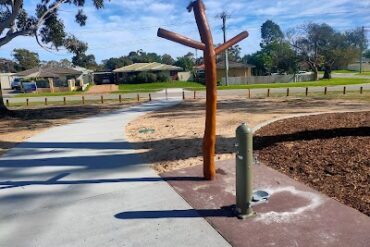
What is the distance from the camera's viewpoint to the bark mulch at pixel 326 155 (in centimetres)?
473

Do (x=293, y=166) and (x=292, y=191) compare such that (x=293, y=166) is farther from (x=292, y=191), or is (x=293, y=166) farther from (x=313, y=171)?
(x=292, y=191)

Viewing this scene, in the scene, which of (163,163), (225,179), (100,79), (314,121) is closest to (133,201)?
(225,179)

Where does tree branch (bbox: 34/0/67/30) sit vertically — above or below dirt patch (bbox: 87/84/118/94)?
above

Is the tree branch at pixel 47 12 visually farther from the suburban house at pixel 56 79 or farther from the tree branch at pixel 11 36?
the suburban house at pixel 56 79

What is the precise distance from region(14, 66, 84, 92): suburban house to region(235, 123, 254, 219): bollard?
43.0 metres

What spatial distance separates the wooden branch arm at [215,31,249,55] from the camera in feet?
17.9

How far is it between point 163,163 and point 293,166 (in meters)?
2.34

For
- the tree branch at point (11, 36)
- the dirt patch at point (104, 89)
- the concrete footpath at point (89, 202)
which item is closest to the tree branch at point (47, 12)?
the tree branch at point (11, 36)

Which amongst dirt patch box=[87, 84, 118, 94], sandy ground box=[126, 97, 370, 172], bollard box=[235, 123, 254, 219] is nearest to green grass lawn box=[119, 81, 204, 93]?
dirt patch box=[87, 84, 118, 94]

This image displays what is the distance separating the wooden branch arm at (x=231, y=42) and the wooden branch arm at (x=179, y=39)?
333 mm

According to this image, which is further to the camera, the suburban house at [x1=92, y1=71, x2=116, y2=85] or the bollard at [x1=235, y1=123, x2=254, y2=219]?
the suburban house at [x1=92, y1=71, x2=116, y2=85]

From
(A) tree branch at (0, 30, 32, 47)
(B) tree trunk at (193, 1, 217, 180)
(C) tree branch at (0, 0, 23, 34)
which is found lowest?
(B) tree trunk at (193, 1, 217, 180)

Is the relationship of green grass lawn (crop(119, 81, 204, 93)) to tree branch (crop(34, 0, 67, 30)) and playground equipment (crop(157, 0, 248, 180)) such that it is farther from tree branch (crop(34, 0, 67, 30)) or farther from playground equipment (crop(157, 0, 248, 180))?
playground equipment (crop(157, 0, 248, 180))

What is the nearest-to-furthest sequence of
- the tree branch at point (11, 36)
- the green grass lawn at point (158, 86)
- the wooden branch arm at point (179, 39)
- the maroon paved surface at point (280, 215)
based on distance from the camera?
the maroon paved surface at point (280, 215), the wooden branch arm at point (179, 39), the tree branch at point (11, 36), the green grass lawn at point (158, 86)
